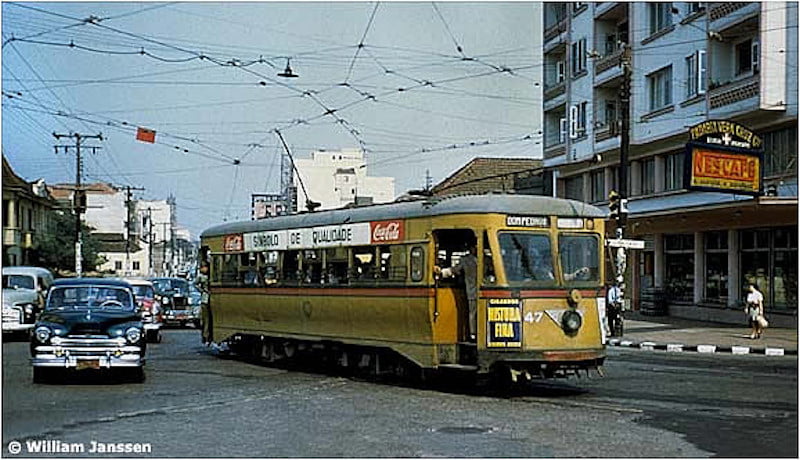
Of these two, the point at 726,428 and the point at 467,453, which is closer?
the point at 467,453

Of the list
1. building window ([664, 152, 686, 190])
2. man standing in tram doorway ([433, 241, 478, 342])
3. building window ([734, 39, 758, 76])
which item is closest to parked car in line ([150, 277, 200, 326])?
building window ([664, 152, 686, 190])

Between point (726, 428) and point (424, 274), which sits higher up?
point (424, 274)

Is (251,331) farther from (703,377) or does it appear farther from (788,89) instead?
(788,89)

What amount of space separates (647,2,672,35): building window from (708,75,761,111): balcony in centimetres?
442

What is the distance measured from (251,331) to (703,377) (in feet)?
Answer: 28.9

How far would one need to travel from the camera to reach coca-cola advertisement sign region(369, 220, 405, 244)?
17641 millimetres

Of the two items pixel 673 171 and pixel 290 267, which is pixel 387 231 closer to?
pixel 290 267

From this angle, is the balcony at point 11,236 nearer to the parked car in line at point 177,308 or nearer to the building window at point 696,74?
the parked car in line at point 177,308

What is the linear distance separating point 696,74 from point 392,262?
21225mm

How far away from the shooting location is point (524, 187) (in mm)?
54062

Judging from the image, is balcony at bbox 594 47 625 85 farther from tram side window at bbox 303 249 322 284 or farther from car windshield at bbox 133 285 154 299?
tram side window at bbox 303 249 322 284

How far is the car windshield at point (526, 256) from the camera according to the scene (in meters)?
16.0

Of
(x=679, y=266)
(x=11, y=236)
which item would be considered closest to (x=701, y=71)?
(x=679, y=266)

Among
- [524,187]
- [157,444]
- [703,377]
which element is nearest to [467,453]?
[157,444]
